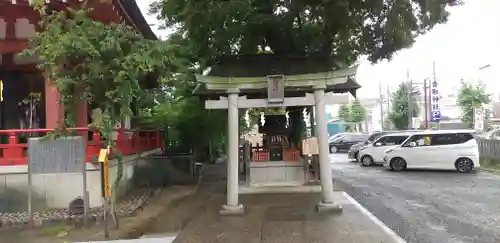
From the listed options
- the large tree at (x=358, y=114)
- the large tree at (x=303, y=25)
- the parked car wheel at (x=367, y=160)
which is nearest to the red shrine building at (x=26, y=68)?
the large tree at (x=303, y=25)

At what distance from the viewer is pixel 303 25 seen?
15.5 m

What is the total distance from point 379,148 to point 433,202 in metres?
12.6

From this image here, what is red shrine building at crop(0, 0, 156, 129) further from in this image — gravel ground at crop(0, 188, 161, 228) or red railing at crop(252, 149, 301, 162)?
red railing at crop(252, 149, 301, 162)

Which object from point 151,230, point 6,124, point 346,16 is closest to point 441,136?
point 346,16

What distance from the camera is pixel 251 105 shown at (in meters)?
10.8

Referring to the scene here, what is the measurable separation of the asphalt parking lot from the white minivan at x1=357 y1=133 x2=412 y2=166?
3.53m

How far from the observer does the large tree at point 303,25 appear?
44.2ft

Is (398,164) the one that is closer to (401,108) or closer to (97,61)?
(97,61)

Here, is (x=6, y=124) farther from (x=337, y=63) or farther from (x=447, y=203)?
(x=447, y=203)

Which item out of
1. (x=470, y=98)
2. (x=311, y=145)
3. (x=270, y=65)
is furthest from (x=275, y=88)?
(x=470, y=98)

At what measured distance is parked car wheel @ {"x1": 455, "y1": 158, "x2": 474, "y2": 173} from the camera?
20.7 meters

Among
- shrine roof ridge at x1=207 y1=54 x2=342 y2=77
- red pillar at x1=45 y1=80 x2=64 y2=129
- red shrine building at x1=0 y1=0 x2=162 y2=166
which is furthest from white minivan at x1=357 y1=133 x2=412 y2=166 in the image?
red pillar at x1=45 y1=80 x2=64 y2=129

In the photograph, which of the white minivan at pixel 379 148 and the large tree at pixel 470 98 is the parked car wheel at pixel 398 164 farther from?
the large tree at pixel 470 98

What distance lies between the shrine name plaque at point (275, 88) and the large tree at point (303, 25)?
124 inches
